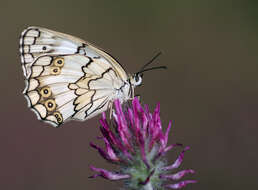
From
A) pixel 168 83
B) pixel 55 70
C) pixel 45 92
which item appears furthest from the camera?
pixel 168 83

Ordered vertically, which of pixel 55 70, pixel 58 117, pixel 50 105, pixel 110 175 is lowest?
pixel 110 175

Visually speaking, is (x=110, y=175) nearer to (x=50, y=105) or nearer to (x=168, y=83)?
(x=50, y=105)

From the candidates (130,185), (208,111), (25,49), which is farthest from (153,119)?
(208,111)

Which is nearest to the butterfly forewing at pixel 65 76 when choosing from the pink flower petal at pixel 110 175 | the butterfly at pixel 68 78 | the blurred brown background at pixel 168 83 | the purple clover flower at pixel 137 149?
the butterfly at pixel 68 78

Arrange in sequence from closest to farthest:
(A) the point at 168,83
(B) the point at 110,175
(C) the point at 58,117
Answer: (B) the point at 110,175
(C) the point at 58,117
(A) the point at 168,83

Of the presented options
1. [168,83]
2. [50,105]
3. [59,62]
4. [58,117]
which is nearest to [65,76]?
[59,62]

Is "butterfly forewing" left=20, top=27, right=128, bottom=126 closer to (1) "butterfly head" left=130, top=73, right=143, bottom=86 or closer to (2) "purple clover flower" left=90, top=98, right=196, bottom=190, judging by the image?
(1) "butterfly head" left=130, top=73, right=143, bottom=86
